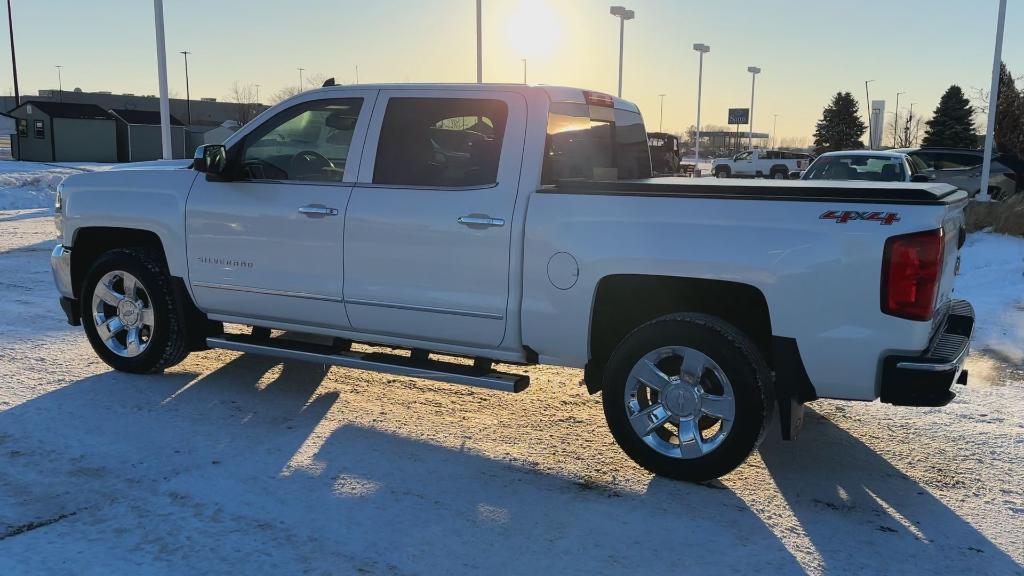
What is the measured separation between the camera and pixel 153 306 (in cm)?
572

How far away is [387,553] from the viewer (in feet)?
11.2

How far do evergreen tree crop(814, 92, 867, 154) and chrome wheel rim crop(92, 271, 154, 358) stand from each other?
204ft

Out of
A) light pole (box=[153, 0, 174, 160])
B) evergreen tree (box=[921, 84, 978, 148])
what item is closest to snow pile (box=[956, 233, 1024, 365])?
light pole (box=[153, 0, 174, 160])

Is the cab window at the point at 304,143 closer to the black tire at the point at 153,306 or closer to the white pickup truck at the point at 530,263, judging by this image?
the white pickup truck at the point at 530,263

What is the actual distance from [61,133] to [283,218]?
147 ft

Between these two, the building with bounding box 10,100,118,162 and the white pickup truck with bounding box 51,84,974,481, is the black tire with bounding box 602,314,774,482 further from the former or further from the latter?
the building with bounding box 10,100,118,162

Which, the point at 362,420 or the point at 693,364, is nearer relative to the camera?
the point at 693,364

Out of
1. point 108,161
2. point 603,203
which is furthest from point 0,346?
point 108,161

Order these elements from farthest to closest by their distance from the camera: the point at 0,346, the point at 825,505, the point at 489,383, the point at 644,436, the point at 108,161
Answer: the point at 108,161
the point at 0,346
the point at 489,383
the point at 644,436
the point at 825,505

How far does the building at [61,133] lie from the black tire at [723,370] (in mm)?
46300

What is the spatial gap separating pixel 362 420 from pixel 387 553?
175cm

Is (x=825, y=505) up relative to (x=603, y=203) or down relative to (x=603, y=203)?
down

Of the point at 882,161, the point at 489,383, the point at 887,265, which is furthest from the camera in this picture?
the point at 882,161

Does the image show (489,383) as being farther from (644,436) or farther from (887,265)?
(887,265)
